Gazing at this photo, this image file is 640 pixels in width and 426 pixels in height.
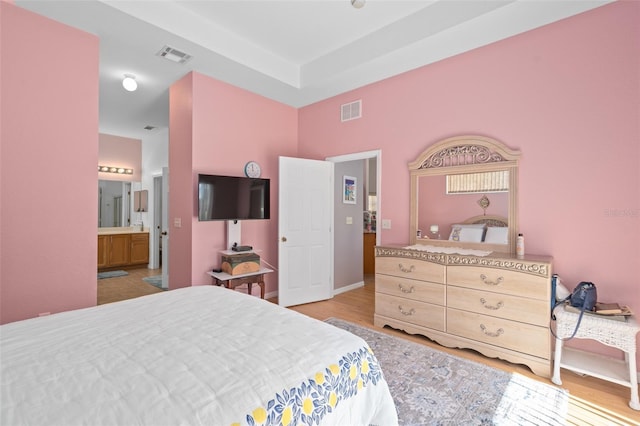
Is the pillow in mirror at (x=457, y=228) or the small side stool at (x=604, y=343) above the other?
the pillow in mirror at (x=457, y=228)

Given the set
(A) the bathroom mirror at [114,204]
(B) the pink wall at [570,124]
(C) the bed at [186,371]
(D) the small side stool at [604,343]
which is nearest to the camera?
(C) the bed at [186,371]

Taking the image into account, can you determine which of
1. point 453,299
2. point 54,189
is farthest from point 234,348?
point 54,189

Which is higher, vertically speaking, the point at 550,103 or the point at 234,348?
the point at 550,103

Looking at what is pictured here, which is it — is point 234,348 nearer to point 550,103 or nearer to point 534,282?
point 534,282

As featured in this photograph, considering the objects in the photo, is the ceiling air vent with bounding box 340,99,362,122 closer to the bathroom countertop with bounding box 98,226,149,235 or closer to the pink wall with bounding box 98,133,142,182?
the pink wall with bounding box 98,133,142,182

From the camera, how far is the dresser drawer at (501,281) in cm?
228

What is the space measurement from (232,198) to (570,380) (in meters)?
3.66

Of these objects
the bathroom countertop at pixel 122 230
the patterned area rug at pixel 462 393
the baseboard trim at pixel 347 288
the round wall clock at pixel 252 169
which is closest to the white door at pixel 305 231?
the baseboard trim at pixel 347 288

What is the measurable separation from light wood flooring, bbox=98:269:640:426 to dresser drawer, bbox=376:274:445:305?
0.42m

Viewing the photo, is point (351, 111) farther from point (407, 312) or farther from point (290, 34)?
point (407, 312)

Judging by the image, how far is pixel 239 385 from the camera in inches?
37.7

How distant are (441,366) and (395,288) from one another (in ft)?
2.83

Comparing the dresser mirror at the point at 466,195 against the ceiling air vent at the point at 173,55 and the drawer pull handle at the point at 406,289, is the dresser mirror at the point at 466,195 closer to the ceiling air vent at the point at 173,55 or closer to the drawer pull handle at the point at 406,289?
the drawer pull handle at the point at 406,289

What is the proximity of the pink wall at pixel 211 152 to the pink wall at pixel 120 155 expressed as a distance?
3.36 meters
